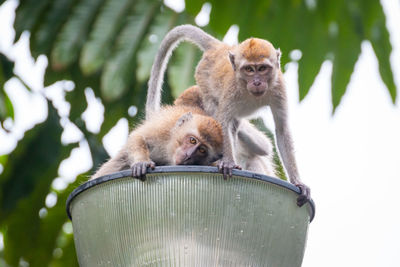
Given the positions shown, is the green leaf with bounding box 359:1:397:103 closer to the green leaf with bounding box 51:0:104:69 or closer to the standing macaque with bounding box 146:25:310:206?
the standing macaque with bounding box 146:25:310:206

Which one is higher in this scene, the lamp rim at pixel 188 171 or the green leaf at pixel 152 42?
the green leaf at pixel 152 42

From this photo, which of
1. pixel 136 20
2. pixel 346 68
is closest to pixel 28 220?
pixel 136 20

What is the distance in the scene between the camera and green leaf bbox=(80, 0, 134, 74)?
18.0 ft

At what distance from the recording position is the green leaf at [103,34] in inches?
217

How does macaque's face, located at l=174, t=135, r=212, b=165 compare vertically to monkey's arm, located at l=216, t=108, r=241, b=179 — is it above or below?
below

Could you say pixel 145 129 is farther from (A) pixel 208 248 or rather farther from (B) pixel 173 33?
(A) pixel 208 248

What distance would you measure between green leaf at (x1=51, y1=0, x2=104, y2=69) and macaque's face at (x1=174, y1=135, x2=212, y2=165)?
161 centimetres

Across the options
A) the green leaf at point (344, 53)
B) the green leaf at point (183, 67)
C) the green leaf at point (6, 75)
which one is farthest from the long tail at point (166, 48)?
the green leaf at point (6, 75)

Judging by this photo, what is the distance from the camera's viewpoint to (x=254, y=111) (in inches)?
213

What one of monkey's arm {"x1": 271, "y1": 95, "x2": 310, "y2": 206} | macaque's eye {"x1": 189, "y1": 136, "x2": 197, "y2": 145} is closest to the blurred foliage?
monkey's arm {"x1": 271, "y1": 95, "x2": 310, "y2": 206}

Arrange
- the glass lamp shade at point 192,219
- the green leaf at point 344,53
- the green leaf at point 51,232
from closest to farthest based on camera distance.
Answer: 1. the glass lamp shade at point 192,219
2. the green leaf at point 344,53
3. the green leaf at point 51,232

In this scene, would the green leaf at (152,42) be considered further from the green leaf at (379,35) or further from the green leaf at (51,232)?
the green leaf at (51,232)

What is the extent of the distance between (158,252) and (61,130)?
4.00 metres

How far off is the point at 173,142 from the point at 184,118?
182mm
